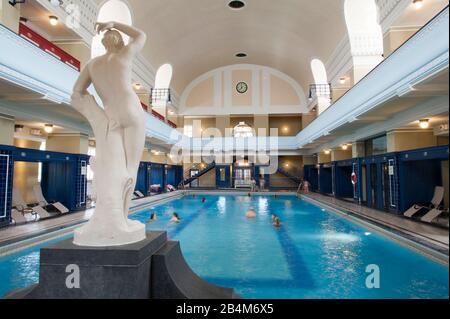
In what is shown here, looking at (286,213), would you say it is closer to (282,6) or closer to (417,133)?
(417,133)

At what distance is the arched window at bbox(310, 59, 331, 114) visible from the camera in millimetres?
18203

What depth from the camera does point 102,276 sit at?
102 inches

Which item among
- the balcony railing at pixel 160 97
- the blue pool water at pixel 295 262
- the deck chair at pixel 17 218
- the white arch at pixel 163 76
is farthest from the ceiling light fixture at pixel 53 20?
the white arch at pixel 163 76

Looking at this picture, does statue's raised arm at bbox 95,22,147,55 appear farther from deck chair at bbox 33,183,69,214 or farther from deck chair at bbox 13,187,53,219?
deck chair at bbox 33,183,69,214

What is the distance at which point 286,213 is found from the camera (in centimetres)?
1123

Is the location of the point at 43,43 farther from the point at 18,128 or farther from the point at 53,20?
the point at 18,128

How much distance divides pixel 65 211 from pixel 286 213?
823 cm

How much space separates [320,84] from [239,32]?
6.40 metres

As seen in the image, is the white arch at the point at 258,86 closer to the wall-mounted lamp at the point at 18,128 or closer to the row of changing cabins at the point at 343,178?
the row of changing cabins at the point at 343,178

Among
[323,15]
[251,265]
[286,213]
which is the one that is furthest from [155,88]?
[251,265]

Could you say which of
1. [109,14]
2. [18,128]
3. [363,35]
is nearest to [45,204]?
[18,128]

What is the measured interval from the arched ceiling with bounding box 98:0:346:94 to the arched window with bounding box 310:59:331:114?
2.35ft

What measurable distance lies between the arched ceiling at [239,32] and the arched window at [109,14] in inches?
18.8

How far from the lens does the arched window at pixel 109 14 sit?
11.7 meters
